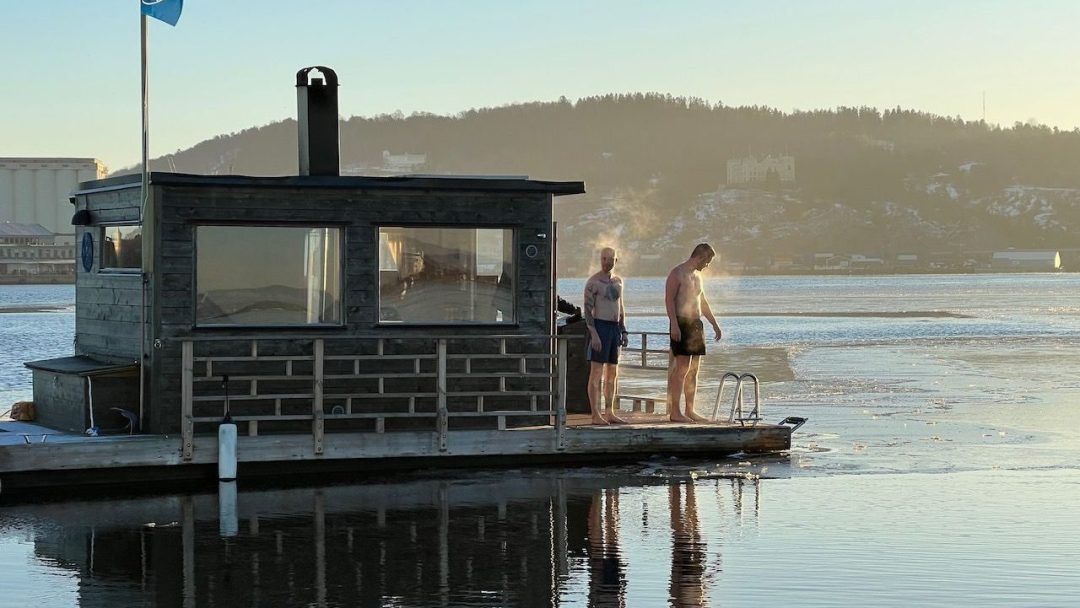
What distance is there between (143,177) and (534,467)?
4.49 metres

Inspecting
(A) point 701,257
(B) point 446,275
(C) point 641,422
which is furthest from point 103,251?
(A) point 701,257

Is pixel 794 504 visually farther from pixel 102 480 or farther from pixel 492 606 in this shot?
pixel 102 480

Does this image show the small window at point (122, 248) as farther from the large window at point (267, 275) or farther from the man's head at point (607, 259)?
the man's head at point (607, 259)

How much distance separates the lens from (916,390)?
1071 inches

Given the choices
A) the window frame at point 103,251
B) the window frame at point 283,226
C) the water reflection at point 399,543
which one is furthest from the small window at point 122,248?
the water reflection at point 399,543

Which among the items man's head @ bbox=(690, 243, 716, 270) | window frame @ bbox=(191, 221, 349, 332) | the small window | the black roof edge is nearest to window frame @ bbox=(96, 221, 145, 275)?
the small window

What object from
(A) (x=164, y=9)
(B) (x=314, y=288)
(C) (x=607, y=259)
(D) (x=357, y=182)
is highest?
(A) (x=164, y=9)

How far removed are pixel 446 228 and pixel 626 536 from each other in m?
4.41

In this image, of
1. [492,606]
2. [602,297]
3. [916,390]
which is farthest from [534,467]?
[916,390]

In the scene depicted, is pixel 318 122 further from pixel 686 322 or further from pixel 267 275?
pixel 686 322

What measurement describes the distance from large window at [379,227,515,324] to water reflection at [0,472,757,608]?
1.56 meters

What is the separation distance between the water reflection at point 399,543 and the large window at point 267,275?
1.69 metres

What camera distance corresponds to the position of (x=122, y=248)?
1522 cm

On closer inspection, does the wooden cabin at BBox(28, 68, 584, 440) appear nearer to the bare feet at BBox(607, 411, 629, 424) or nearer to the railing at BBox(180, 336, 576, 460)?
the railing at BBox(180, 336, 576, 460)
